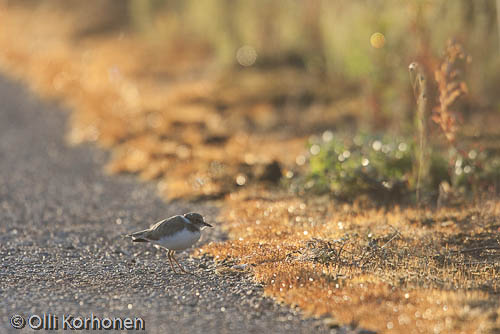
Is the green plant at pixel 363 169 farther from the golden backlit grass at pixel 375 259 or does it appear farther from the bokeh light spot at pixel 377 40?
the bokeh light spot at pixel 377 40

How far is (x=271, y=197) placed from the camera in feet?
35.6

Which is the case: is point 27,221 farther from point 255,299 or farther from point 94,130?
point 94,130

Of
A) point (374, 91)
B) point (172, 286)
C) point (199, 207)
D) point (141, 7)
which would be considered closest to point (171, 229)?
point (172, 286)

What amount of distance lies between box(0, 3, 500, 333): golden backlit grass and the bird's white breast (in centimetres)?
68

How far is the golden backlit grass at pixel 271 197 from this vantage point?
259 inches

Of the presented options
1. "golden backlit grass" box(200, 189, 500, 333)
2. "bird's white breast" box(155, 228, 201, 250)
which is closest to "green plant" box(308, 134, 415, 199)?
"golden backlit grass" box(200, 189, 500, 333)

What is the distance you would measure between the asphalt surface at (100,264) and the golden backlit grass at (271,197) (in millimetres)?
353

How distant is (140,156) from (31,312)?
7082mm

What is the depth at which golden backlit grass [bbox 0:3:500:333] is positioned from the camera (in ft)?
21.6

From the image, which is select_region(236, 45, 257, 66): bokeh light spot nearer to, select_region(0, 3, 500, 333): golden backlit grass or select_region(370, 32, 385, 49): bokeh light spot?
select_region(0, 3, 500, 333): golden backlit grass

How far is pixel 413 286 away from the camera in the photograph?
685 cm

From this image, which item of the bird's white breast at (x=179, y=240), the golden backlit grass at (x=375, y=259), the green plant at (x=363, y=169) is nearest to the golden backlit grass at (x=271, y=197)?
the golden backlit grass at (x=375, y=259)

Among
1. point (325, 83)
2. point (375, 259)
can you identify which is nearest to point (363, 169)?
point (375, 259)

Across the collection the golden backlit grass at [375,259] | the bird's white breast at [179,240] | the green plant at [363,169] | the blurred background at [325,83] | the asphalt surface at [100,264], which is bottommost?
the asphalt surface at [100,264]
